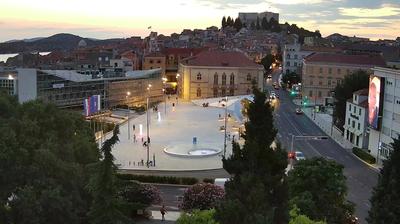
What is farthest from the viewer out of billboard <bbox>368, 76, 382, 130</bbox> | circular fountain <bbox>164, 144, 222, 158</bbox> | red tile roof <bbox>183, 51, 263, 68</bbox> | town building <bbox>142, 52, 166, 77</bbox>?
town building <bbox>142, 52, 166, 77</bbox>

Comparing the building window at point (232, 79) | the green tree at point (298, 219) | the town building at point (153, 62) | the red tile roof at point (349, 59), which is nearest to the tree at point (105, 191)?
the green tree at point (298, 219)

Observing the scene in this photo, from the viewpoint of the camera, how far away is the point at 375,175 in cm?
3909

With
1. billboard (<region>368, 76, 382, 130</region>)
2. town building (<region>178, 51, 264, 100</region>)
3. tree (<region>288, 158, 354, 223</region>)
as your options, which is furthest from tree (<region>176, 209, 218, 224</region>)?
town building (<region>178, 51, 264, 100</region>)

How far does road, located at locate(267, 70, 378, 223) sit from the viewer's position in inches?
1312

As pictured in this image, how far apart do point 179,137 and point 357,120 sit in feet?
57.5

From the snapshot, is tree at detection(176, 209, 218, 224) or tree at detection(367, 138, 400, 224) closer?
tree at detection(367, 138, 400, 224)

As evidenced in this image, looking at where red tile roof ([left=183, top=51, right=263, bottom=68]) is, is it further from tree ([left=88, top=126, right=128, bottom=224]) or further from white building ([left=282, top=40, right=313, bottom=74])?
tree ([left=88, top=126, right=128, bottom=224])

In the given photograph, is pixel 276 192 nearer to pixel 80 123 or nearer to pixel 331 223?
pixel 331 223

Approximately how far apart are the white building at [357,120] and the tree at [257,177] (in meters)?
36.8

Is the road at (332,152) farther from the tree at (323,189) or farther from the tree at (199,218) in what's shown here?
the tree at (199,218)

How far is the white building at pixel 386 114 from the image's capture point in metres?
42.8

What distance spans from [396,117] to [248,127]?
31669 millimetres

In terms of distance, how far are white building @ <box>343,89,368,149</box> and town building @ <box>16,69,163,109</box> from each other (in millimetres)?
30336

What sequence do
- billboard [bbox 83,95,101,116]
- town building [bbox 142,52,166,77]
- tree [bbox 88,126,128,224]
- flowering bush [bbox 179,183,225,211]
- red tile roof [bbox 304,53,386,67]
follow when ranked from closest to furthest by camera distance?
tree [bbox 88,126,128,224]
flowering bush [bbox 179,183,225,211]
billboard [bbox 83,95,101,116]
red tile roof [bbox 304,53,386,67]
town building [bbox 142,52,166,77]
